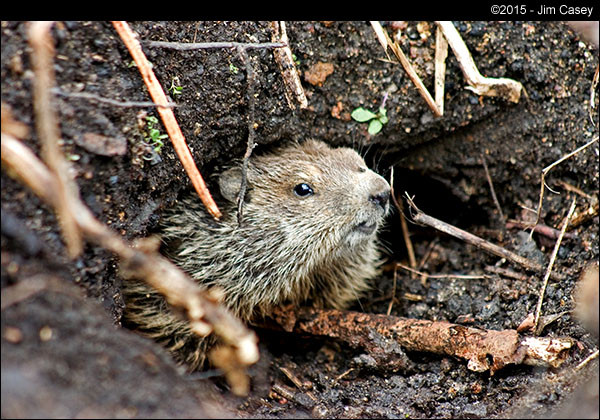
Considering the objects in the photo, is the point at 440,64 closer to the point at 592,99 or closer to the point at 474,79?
the point at 474,79

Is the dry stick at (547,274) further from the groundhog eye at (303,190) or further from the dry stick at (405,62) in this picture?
the groundhog eye at (303,190)

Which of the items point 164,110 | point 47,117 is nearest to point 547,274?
A: point 164,110

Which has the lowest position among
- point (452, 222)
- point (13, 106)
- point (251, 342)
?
point (452, 222)

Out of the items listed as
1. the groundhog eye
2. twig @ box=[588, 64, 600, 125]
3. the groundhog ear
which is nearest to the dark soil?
twig @ box=[588, 64, 600, 125]

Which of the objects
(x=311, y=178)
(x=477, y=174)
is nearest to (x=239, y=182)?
(x=311, y=178)

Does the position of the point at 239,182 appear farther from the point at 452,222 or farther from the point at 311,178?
the point at 452,222

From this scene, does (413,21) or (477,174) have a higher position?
(413,21)

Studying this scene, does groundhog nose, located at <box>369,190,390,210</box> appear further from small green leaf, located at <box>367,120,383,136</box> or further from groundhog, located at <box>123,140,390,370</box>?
A: small green leaf, located at <box>367,120,383,136</box>
